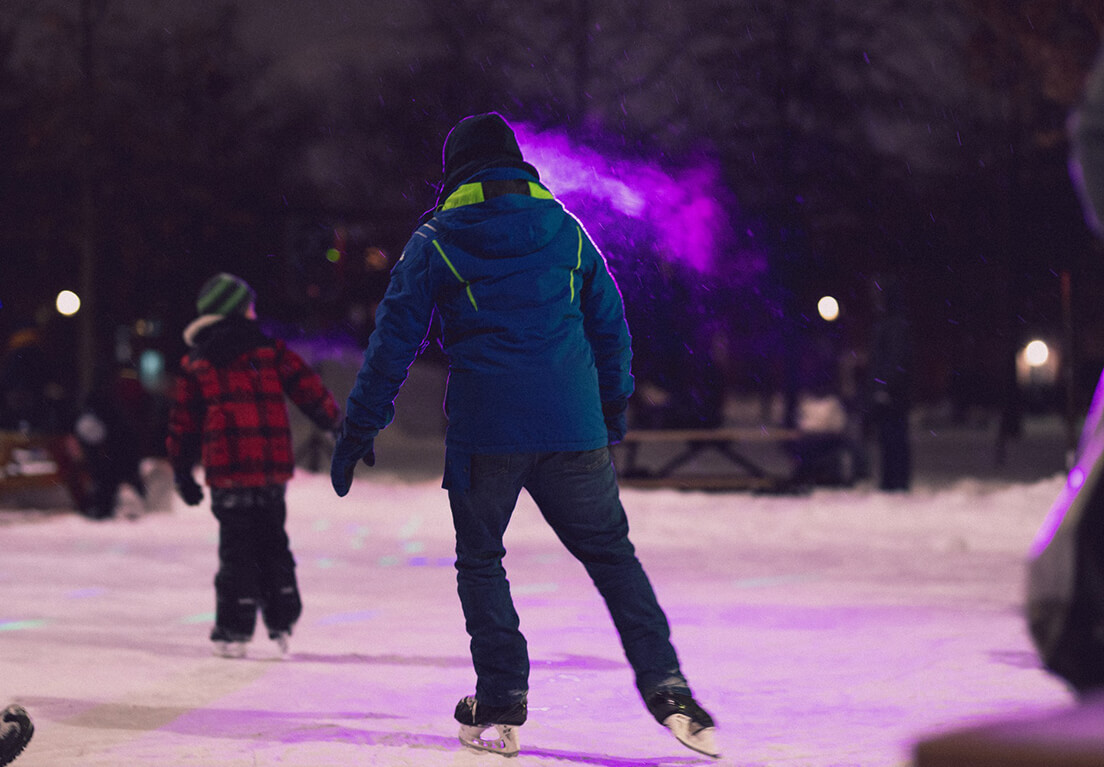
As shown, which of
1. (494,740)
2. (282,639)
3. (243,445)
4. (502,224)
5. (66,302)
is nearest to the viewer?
(502,224)

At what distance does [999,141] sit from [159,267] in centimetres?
2085

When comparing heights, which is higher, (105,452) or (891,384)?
(891,384)

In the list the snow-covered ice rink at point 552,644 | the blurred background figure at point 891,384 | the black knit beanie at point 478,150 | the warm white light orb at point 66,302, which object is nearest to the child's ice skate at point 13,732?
the snow-covered ice rink at point 552,644

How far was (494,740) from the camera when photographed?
4668 millimetres

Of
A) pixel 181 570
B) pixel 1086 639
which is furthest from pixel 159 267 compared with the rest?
pixel 1086 639

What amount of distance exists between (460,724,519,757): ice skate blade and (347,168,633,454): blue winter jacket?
88 cm

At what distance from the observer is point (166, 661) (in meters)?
6.68

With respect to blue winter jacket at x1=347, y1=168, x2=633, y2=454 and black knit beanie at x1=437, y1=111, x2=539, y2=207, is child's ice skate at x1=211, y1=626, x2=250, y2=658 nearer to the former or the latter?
blue winter jacket at x1=347, y1=168, x2=633, y2=454

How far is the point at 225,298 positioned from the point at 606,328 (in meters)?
2.77

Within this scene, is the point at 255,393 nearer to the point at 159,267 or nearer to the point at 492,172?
the point at 492,172

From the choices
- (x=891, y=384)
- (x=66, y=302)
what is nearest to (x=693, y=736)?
(x=891, y=384)

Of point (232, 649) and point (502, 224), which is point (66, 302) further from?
point (502, 224)

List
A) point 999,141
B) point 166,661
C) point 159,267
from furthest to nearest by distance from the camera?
point 159,267 < point 999,141 < point 166,661

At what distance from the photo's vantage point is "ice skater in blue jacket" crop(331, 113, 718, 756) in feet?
14.8
